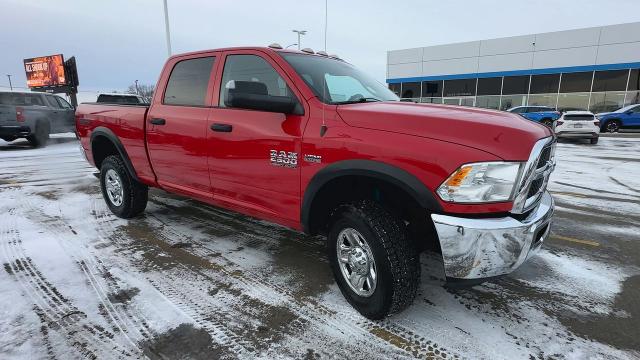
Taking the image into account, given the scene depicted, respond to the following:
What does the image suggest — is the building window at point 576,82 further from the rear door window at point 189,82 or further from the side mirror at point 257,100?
the side mirror at point 257,100

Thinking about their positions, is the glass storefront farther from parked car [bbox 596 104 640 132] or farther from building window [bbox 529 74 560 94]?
parked car [bbox 596 104 640 132]

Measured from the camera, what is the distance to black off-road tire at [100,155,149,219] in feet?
15.5

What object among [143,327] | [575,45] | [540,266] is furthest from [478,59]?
[143,327]

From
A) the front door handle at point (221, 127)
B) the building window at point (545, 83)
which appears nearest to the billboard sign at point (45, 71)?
the front door handle at point (221, 127)

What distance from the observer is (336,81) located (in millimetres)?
3305

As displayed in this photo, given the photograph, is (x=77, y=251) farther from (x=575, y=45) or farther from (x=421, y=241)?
(x=575, y=45)

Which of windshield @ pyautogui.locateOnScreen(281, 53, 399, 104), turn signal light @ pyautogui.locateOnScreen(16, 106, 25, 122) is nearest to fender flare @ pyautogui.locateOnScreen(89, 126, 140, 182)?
windshield @ pyautogui.locateOnScreen(281, 53, 399, 104)

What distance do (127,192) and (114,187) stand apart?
40cm

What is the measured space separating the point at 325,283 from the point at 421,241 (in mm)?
983

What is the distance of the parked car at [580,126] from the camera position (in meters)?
15.0

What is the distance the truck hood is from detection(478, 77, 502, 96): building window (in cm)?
3131

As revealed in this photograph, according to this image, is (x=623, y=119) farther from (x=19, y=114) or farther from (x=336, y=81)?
(x=19, y=114)

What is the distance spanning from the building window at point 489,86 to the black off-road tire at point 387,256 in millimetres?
31872

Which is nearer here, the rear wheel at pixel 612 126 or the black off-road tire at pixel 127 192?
A: the black off-road tire at pixel 127 192
